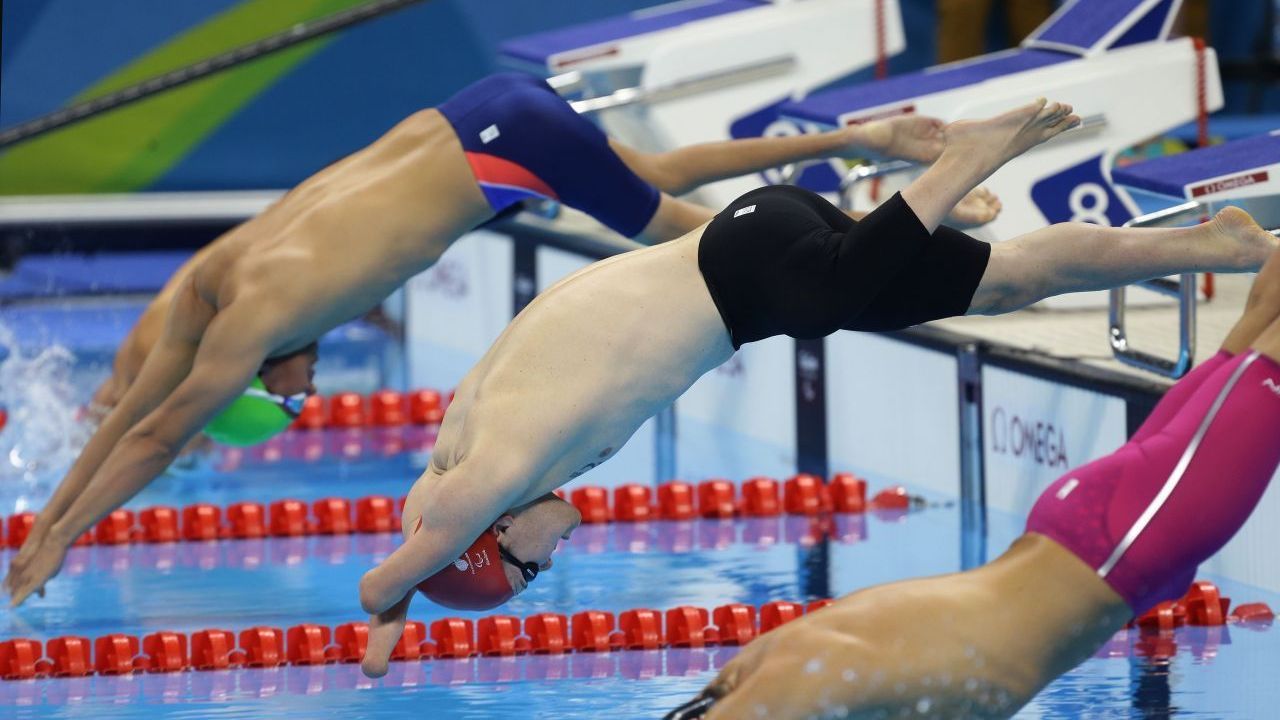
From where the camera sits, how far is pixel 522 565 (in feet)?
12.3

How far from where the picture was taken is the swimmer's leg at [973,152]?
3.69 metres

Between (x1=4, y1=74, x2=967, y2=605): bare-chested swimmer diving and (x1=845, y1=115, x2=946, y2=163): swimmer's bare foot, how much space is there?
90 millimetres

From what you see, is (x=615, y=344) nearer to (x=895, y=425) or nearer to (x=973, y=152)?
(x=973, y=152)

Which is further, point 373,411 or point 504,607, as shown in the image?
point 373,411

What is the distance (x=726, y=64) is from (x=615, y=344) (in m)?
4.80

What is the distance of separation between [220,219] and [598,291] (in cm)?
695

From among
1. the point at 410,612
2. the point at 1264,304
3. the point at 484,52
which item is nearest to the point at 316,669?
the point at 410,612

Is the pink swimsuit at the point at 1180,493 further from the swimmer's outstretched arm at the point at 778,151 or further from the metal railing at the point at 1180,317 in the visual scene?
the metal railing at the point at 1180,317

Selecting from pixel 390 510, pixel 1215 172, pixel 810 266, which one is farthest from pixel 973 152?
pixel 390 510

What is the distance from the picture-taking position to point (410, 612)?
521cm

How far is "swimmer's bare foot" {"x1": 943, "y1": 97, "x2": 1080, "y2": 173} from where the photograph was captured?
3.75 m

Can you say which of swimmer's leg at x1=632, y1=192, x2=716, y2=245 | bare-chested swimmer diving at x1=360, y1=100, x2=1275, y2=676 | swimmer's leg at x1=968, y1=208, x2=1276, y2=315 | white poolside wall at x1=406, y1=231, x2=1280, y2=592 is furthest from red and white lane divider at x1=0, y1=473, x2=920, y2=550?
bare-chested swimmer diving at x1=360, y1=100, x2=1275, y2=676

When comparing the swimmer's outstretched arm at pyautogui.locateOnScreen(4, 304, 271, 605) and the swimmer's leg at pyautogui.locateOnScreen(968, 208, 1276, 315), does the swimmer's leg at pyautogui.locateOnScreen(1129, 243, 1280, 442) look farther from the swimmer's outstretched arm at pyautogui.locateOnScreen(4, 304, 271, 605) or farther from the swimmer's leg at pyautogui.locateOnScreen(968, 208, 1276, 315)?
the swimmer's outstretched arm at pyautogui.locateOnScreen(4, 304, 271, 605)

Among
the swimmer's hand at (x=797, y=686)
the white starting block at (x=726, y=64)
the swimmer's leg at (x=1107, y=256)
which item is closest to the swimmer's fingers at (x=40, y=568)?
the swimmer's leg at (x=1107, y=256)
